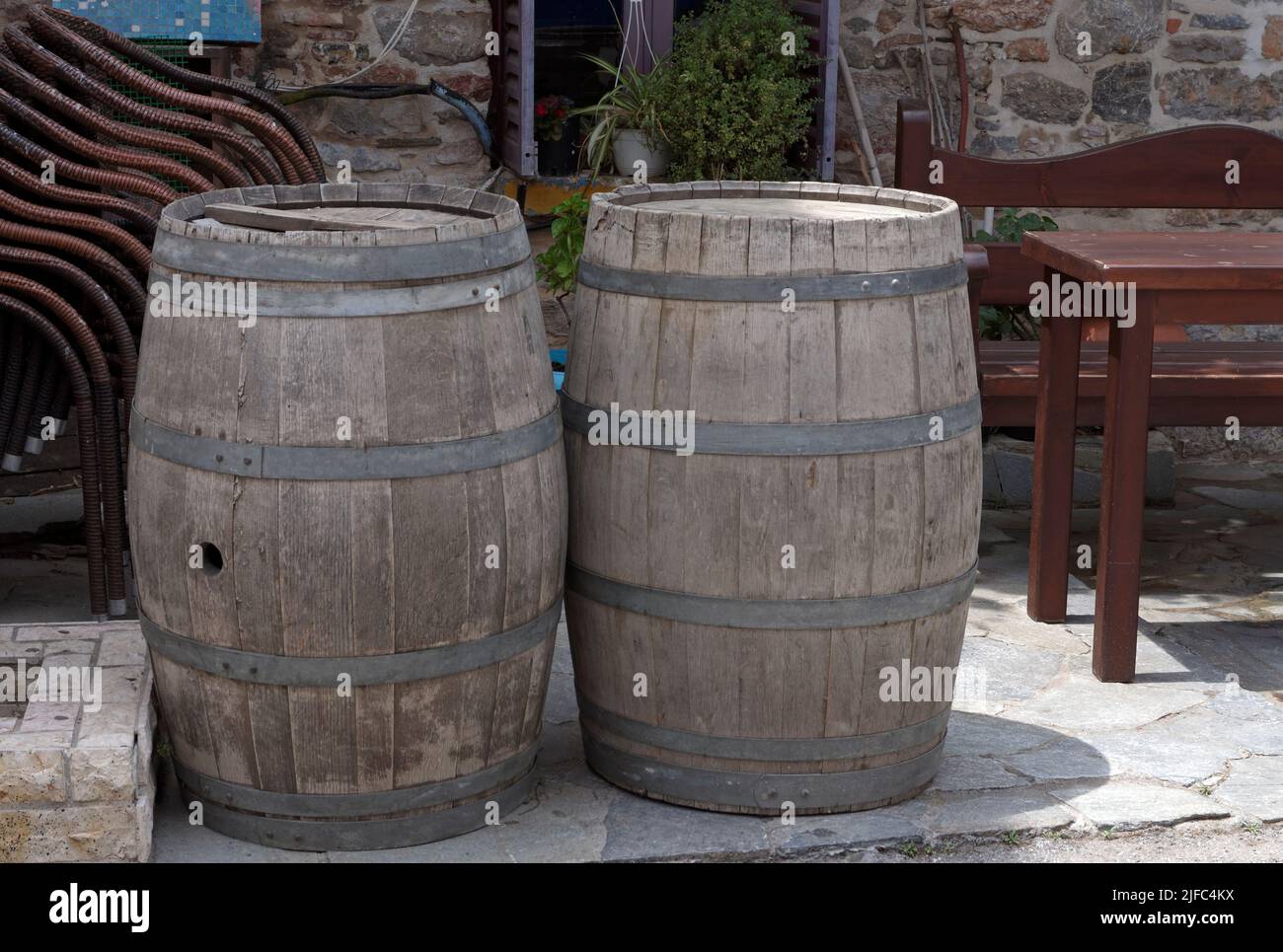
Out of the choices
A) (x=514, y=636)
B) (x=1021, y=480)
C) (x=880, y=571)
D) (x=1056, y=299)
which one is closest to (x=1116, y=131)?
(x=1021, y=480)

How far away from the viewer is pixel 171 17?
511cm

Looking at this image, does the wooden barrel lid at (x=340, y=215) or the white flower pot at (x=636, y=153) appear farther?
the white flower pot at (x=636, y=153)

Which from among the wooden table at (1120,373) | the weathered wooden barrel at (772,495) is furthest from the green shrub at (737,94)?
the weathered wooden barrel at (772,495)

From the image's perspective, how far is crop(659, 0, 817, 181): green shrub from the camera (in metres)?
5.84

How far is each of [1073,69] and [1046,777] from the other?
3639 mm

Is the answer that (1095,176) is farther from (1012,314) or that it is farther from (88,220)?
(88,220)

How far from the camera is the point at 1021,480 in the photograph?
218 inches

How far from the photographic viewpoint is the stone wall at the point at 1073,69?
6.20 m

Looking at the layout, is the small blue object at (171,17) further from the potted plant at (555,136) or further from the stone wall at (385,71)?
the potted plant at (555,136)

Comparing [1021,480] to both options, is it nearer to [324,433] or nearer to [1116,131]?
[1116,131]

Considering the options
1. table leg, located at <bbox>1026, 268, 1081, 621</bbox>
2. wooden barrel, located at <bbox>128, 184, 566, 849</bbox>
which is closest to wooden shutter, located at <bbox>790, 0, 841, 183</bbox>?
table leg, located at <bbox>1026, 268, 1081, 621</bbox>

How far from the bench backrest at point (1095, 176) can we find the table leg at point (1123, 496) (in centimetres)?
99

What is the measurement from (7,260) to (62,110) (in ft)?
1.69

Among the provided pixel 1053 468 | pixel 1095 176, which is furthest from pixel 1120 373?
pixel 1095 176
